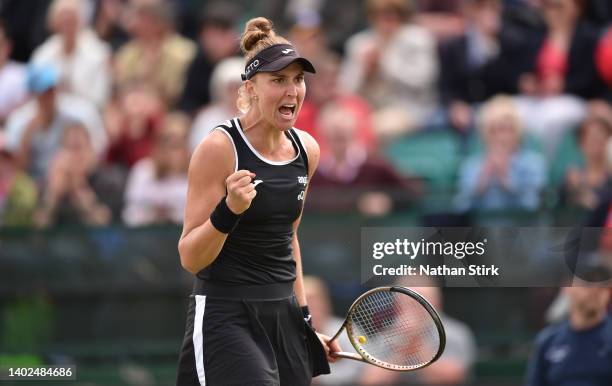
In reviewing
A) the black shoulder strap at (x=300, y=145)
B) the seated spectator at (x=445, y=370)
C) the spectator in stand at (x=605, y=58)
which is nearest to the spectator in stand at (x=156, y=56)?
the spectator in stand at (x=605, y=58)

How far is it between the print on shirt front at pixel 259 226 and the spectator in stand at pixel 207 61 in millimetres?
5710

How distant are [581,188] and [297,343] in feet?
13.1

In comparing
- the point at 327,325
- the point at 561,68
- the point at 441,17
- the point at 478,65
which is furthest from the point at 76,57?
the point at 561,68

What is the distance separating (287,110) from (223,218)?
57cm

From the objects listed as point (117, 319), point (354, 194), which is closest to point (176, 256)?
point (117, 319)

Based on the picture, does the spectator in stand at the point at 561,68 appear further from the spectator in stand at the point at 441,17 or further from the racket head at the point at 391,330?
the racket head at the point at 391,330

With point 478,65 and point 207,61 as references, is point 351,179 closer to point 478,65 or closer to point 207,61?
point 478,65

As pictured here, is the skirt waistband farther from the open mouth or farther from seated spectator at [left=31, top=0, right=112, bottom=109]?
seated spectator at [left=31, top=0, right=112, bottom=109]

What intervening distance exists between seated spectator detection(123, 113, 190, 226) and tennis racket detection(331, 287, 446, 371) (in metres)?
3.75

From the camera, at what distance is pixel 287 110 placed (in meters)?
5.18

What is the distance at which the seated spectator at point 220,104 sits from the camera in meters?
10.0

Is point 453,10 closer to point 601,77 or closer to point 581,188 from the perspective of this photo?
point 601,77

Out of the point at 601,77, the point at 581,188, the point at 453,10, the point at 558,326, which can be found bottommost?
the point at 558,326

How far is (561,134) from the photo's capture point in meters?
9.70
